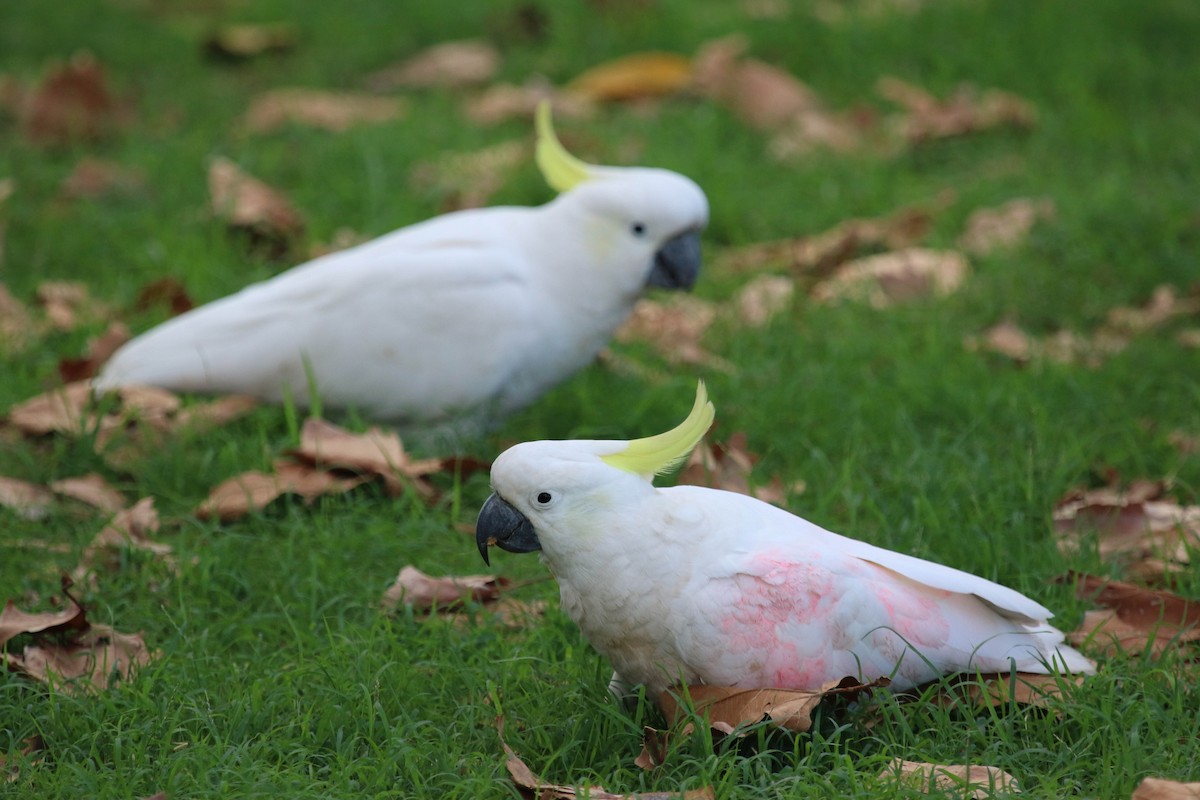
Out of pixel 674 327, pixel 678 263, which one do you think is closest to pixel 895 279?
pixel 674 327

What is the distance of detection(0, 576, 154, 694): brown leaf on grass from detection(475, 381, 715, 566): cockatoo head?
746 millimetres

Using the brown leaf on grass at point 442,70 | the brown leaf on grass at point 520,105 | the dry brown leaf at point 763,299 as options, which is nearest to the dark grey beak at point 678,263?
the dry brown leaf at point 763,299

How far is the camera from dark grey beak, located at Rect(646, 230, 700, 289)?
3367 mm

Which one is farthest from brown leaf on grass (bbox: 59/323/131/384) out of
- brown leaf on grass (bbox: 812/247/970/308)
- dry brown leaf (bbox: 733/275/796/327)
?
brown leaf on grass (bbox: 812/247/970/308)

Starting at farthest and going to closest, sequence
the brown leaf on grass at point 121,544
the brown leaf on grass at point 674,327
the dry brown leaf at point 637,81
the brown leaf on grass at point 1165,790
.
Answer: the dry brown leaf at point 637,81 < the brown leaf on grass at point 674,327 < the brown leaf on grass at point 121,544 < the brown leaf on grass at point 1165,790

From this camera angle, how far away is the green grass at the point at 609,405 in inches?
83.7

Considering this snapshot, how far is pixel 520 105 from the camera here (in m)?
5.50

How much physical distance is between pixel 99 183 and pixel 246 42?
68.4 inches

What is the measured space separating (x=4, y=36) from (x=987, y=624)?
567 centimetres

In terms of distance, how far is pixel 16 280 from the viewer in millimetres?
4250

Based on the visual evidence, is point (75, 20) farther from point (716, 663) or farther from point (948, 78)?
point (716, 663)

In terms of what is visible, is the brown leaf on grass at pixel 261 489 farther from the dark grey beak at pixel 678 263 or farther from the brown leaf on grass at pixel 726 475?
the dark grey beak at pixel 678 263

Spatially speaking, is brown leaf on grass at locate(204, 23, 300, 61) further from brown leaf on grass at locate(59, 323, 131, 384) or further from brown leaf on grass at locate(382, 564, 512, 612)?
brown leaf on grass at locate(382, 564, 512, 612)

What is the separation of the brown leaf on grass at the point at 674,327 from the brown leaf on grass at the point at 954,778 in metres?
1.89
